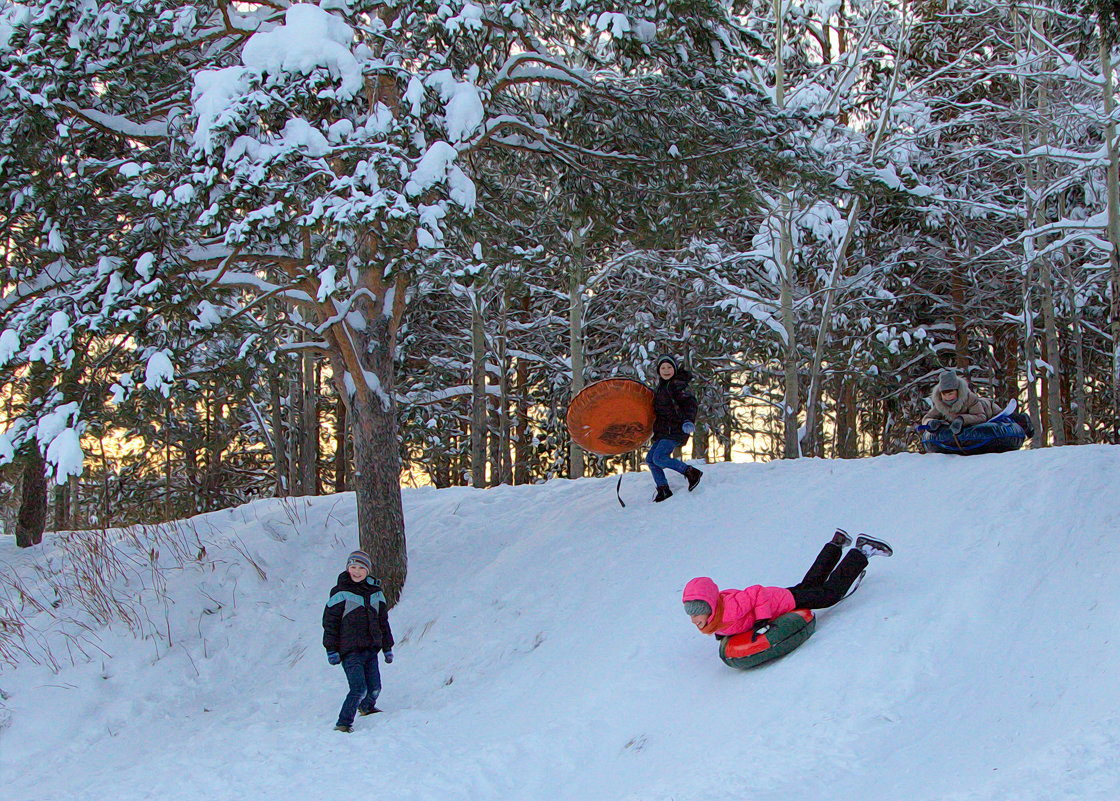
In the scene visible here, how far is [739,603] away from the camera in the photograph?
5.94 m

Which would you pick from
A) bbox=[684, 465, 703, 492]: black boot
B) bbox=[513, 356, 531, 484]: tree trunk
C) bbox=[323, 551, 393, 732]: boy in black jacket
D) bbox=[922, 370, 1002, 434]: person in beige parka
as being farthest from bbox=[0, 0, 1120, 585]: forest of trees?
bbox=[513, 356, 531, 484]: tree trunk

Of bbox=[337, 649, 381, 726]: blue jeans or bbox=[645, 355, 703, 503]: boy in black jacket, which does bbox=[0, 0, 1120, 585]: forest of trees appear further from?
bbox=[337, 649, 381, 726]: blue jeans

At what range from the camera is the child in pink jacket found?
5.89 meters

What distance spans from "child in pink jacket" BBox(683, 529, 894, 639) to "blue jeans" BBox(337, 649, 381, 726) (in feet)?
8.44

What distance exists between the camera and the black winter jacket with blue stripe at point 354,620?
6711 mm

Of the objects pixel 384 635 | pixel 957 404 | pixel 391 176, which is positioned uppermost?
pixel 391 176

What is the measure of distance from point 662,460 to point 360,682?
12.6 feet

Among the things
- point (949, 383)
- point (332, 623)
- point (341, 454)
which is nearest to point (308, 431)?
point (341, 454)

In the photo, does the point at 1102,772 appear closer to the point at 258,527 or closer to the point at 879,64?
the point at 258,527

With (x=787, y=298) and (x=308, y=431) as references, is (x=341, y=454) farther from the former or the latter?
(x=787, y=298)

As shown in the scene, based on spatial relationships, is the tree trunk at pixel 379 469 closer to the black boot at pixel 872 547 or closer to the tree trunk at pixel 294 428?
the black boot at pixel 872 547

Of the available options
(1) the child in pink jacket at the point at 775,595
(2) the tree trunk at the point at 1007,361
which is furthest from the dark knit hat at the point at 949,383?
(2) the tree trunk at the point at 1007,361

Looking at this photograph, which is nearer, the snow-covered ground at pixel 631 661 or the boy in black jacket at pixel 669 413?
the snow-covered ground at pixel 631 661

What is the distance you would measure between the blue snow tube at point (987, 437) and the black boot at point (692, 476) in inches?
96.5
